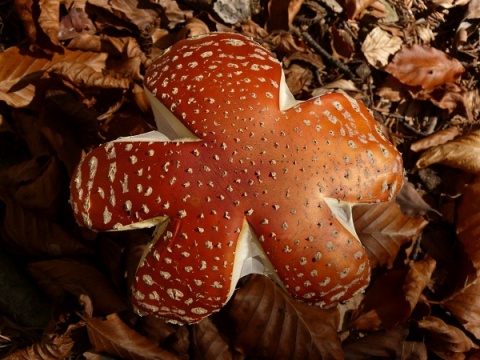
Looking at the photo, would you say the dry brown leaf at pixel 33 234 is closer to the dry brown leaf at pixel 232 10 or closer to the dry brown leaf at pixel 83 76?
the dry brown leaf at pixel 83 76

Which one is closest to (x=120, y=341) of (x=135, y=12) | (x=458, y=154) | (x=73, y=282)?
(x=73, y=282)

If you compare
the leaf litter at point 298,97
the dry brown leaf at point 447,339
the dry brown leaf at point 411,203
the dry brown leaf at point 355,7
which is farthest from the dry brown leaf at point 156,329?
the dry brown leaf at point 355,7

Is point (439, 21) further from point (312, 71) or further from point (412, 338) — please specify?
point (412, 338)

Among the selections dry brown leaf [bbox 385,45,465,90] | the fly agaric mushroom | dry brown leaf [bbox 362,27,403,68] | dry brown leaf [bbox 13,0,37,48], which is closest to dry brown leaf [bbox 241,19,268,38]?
dry brown leaf [bbox 362,27,403,68]

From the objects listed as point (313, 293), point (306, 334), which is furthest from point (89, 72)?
point (306, 334)

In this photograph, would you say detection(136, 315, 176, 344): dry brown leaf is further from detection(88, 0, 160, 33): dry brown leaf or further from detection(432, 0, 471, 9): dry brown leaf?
detection(432, 0, 471, 9): dry brown leaf

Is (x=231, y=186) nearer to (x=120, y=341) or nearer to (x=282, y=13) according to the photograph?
(x=120, y=341)

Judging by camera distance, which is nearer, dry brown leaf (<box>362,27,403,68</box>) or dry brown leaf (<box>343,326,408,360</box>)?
dry brown leaf (<box>343,326,408,360</box>)

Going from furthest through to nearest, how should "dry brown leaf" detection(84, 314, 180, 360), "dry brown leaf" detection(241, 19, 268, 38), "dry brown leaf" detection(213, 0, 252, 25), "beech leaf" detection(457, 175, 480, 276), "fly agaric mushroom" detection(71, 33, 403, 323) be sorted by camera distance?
"dry brown leaf" detection(241, 19, 268, 38) < "dry brown leaf" detection(213, 0, 252, 25) < "beech leaf" detection(457, 175, 480, 276) < "dry brown leaf" detection(84, 314, 180, 360) < "fly agaric mushroom" detection(71, 33, 403, 323)
